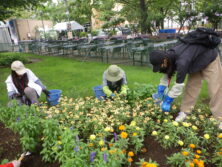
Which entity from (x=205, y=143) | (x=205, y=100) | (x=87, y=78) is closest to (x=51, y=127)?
(x=205, y=143)

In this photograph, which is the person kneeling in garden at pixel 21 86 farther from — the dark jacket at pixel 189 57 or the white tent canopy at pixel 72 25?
the white tent canopy at pixel 72 25

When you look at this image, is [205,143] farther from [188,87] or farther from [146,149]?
[188,87]

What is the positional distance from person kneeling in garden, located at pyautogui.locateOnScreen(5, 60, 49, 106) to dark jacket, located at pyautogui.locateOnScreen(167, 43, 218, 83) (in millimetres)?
2353

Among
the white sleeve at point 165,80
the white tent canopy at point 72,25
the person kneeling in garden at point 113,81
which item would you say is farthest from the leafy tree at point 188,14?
the white sleeve at point 165,80

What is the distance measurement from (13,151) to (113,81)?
1899 millimetres

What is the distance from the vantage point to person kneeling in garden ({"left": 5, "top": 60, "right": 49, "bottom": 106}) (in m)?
3.39

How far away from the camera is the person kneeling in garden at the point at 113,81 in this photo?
136 inches

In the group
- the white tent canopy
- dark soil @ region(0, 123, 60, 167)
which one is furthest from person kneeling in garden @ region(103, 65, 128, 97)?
the white tent canopy

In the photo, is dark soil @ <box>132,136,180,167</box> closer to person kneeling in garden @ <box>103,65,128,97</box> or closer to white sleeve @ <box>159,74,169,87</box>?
white sleeve @ <box>159,74,169,87</box>

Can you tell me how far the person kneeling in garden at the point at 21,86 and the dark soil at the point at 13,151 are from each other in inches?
24.6

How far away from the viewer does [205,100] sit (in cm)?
390

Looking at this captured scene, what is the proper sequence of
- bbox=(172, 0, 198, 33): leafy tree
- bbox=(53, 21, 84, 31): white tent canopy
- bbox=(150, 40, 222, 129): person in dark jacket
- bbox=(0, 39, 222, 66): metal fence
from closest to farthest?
bbox=(150, 40, 222, 129): person in dark jacket, bbox=(0, 39, 222, 66): metal fence, bbox=(172, 0, 198, 33): leafy tree, bbox=(53, 21, 84, 31): white tent canopy

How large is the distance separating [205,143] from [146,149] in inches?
25.0

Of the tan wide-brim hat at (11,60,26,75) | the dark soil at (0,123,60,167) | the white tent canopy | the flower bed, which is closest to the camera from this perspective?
the flower bed
